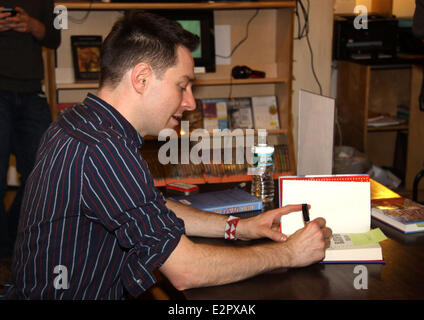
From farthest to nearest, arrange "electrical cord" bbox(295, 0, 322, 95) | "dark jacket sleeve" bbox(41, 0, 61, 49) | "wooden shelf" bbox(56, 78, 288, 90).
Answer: "electrical cord" bbox(295, 0, 322, 95), "wooden shelf" bbox(56, 78, 288, 90), "dark jacket sleeve" bbox(41, 0, 61, 49)

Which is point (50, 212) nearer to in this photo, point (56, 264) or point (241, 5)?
point (56, 264)

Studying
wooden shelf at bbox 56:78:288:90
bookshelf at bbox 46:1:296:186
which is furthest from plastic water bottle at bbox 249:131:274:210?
wooden shelf at bbox 56:78:288:90

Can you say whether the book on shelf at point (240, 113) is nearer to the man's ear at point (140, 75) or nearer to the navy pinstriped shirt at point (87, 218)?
the man's ear at point (140, 75)

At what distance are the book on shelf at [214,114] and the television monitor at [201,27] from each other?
0.24m

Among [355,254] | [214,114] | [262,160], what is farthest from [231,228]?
[214,114]

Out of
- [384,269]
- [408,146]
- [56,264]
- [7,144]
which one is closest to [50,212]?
[56,264]

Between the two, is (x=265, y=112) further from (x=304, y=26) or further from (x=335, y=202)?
(x=335, y=202)

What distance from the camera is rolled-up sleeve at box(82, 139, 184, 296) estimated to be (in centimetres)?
105

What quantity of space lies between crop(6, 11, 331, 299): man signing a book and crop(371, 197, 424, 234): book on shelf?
28 centimetres

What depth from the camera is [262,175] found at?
6.02 feet

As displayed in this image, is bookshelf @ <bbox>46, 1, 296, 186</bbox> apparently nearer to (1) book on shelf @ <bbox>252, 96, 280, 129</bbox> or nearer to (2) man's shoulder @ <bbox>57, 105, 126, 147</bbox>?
(1) book on shelf @ <bbox>252, 96, 280, 129</bbox>
